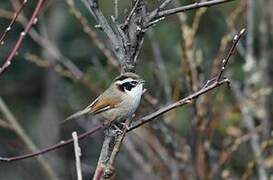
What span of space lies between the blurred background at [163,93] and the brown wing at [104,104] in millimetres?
448

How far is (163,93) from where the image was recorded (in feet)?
15.0

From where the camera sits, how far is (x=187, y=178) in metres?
3.98

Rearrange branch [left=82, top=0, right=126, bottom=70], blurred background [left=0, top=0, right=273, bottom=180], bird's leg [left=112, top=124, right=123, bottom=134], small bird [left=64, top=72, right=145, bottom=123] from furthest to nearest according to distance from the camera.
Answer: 1. blurred background [left=0, top=0, right=273, bottom=180]
2. small bird [left=64, top=72, right=145, bottom=123]
3. bird's leg [left=112, top=124, right=123, bottom=134]
4. branch [left=82, top=0, right=126, bottom=70]

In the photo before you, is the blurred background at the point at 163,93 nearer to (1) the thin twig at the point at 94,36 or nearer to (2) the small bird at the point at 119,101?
(1) the thin twig at the point at 94,36

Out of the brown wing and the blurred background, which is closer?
the brown wing

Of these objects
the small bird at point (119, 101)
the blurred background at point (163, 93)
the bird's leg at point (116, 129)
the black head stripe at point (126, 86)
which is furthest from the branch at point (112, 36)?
the black head stripe at point (126, 86)

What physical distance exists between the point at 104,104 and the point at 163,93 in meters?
1.34

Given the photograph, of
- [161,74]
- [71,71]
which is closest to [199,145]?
[161,74]

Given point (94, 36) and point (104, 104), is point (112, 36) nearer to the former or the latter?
point (104, 104)

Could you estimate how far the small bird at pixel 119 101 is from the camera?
2.87 metres

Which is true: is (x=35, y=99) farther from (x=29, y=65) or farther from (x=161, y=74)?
(x=161, y=74)

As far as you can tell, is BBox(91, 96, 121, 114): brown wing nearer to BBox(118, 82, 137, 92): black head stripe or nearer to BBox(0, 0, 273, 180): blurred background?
BBox(118, 82, 137, 92): black head stripe

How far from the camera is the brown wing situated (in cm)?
319

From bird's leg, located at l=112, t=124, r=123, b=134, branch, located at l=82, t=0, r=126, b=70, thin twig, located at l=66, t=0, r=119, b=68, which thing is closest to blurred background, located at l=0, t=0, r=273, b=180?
thin twig, located at l=66, t=0, r=119, b=68
